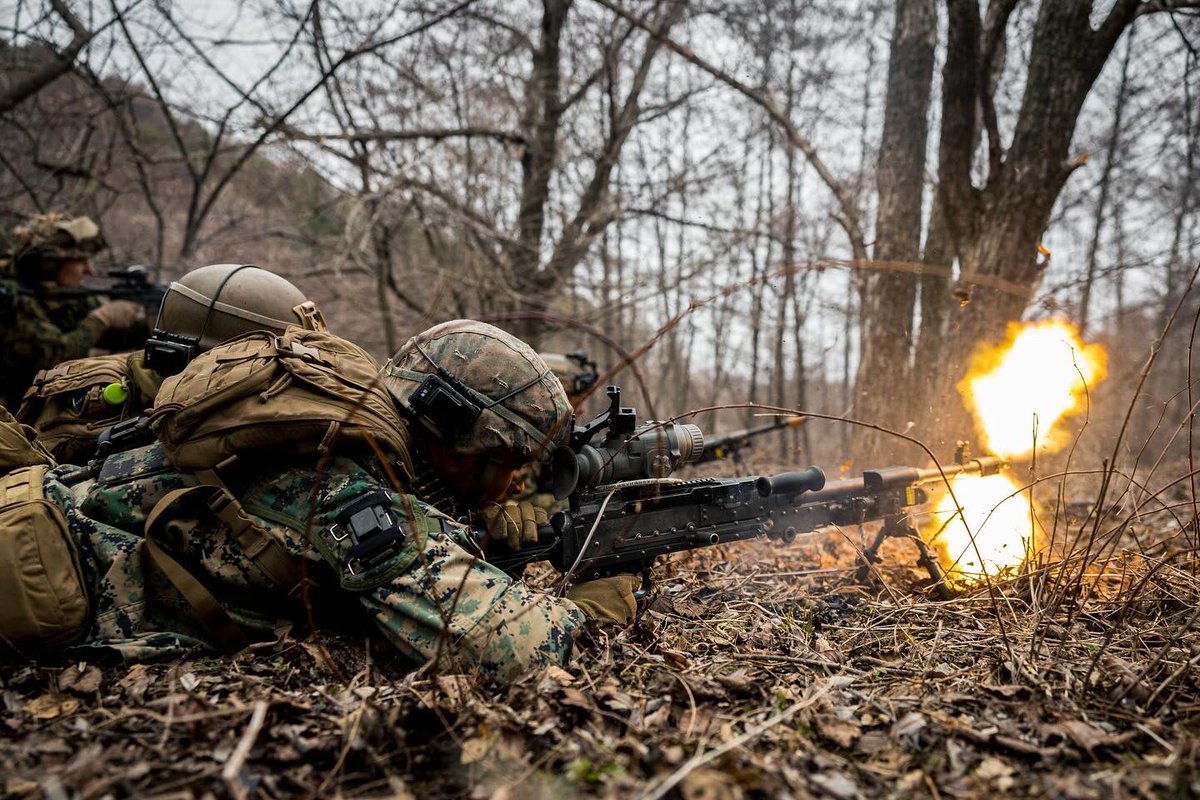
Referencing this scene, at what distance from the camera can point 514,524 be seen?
317cm

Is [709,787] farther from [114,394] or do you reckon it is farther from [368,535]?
[114,394]

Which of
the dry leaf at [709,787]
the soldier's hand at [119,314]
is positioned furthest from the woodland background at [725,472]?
the soldier's hand at [119,314]

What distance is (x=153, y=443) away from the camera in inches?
123

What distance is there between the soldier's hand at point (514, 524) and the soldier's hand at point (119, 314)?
5.48 m

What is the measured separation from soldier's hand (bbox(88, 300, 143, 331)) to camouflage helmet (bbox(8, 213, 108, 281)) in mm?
518

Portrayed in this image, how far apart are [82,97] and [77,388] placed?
20.0 ft

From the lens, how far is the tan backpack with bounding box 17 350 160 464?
3904 mm

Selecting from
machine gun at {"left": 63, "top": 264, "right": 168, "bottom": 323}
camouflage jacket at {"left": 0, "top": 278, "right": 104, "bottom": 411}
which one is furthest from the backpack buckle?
camouflage jacket at {"left": 0, "top": 278, "right": 104, "bottom": 411}

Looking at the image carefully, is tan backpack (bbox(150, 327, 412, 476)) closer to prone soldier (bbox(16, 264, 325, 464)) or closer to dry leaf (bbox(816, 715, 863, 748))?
prone soldier (bbox(16, 264, 325, 464))

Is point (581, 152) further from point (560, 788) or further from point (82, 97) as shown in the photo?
point (560, 788)

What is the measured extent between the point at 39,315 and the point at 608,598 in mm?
6405

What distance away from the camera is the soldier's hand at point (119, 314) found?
21.7ft

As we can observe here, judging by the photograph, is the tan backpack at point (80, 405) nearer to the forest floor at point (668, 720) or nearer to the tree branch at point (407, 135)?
the forest floor at point (668, 720)

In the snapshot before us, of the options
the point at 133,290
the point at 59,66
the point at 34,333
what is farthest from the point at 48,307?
the point at 59,66
